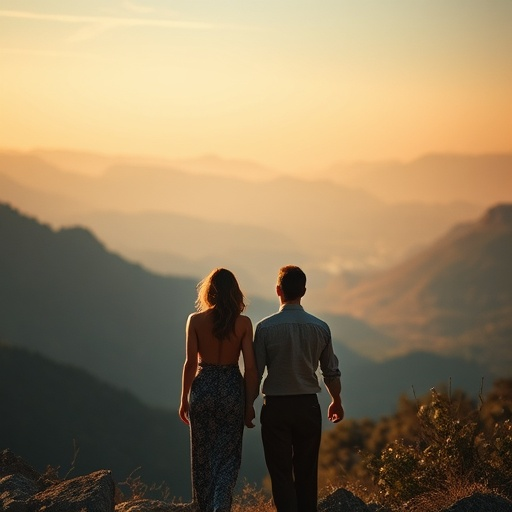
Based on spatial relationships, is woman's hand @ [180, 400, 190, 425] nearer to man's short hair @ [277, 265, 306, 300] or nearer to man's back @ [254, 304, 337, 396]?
man's back @ [254, 304, 337, 396]

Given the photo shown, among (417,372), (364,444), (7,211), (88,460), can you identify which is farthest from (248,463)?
(417,372)

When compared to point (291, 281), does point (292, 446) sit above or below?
below

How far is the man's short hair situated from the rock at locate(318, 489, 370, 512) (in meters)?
2.51

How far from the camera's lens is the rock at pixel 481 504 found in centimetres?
889

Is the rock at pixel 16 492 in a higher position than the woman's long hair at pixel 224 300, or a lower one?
lower

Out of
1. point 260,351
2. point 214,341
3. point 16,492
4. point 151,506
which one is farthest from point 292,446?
point 16,492

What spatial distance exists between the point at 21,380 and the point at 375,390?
344 ft

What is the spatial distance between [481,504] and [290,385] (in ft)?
7.86

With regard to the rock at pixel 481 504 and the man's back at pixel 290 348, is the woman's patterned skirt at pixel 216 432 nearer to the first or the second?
the man's back at pixel 290 348

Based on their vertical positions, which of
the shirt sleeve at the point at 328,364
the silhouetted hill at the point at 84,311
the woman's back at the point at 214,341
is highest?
the silhouetted hill at the point at 84,311

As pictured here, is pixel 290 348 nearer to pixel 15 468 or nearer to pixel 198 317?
pixel 198 317

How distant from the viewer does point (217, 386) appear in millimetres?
8211

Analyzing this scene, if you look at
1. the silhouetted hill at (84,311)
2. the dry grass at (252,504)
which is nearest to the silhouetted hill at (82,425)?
the silhouetted hill at (84,311)

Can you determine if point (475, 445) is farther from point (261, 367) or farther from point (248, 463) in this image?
point (248, 463)
